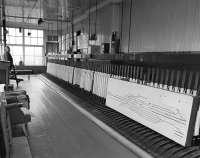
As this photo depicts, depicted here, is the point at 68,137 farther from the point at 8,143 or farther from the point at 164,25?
the point at 164,25

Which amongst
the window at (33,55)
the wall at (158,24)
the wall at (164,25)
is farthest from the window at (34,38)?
the wall at (164,25)

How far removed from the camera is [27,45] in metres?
19.0

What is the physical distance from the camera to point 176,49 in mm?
6016

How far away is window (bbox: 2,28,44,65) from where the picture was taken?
18328 millimetres

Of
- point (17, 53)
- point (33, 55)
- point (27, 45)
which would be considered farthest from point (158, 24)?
point (17, 53)

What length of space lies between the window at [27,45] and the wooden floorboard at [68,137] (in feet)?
50.6

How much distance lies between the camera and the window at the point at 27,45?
1833 centimetres

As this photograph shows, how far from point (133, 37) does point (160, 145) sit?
606 cm

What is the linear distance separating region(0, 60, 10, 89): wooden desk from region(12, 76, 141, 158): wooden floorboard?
1.88 m

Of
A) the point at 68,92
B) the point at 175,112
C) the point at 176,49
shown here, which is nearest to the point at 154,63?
the point at 175,112

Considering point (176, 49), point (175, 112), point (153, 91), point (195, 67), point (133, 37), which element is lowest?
point (175, 112)

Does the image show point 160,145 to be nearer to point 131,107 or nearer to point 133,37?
point 131,107

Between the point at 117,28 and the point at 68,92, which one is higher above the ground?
the point at 117,28

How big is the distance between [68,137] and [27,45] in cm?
1733
